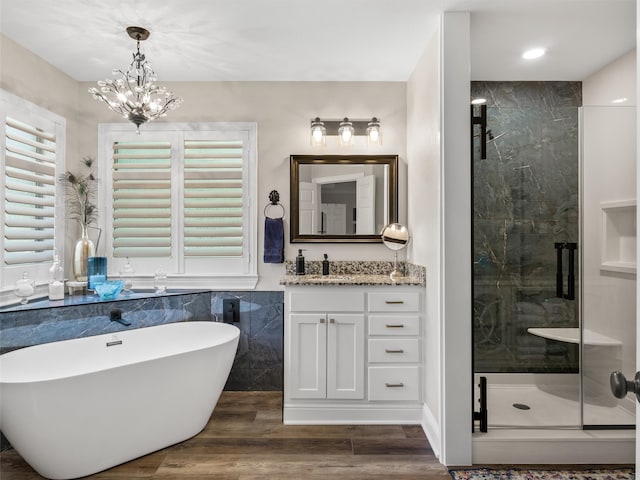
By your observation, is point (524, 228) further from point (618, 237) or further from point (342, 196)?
point (342, 196)

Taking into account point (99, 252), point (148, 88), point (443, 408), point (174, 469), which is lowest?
point (174, 469)

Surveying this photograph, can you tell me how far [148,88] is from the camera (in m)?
2.63

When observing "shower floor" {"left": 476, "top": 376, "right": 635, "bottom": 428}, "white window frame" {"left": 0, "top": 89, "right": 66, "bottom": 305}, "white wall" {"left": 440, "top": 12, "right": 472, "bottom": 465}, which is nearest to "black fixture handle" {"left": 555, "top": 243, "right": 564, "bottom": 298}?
"shower floor" {"left": 476, "top": 376, "right": 635, "bottom": 428}

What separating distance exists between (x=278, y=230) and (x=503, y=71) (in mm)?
2180

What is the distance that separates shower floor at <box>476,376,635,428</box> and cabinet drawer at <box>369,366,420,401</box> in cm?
51

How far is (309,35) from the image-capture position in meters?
2.71

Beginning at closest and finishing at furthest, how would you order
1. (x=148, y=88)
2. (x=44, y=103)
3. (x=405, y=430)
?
(x=148, y=88)
(x=405, y=430)
(x=44, y=103)

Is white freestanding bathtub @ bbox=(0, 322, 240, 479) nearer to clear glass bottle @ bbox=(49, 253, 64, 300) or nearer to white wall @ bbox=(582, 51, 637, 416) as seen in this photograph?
clear glass bottle @ bbox=(49, 253, 64, 300)

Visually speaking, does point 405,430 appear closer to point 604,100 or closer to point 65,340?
point 65,340

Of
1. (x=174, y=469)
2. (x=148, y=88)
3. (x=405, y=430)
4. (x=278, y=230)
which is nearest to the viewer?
(x=174, y=469)

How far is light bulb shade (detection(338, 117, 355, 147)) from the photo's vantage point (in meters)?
3.38

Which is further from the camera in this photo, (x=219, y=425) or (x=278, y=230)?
(x=278, y=230)

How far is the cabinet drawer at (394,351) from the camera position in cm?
288

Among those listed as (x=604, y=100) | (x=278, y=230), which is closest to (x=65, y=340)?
(x=278, y=230)
